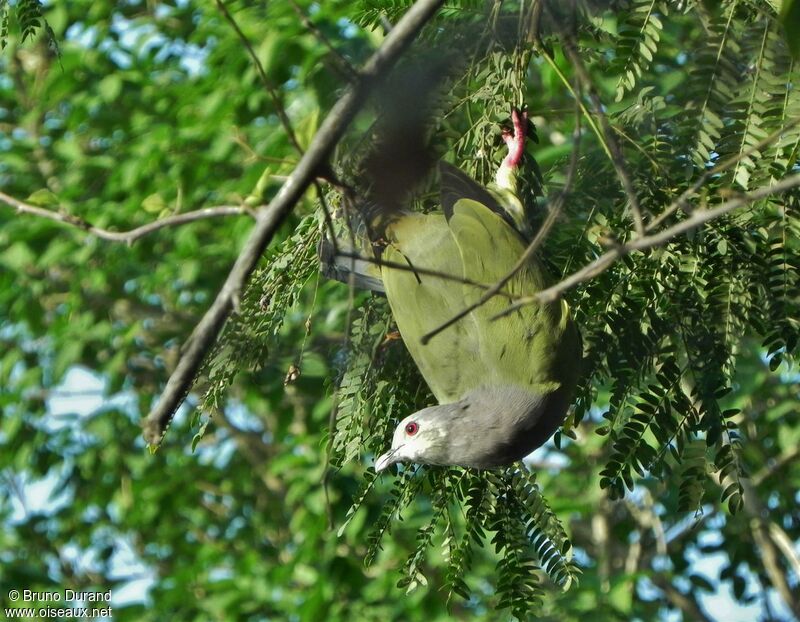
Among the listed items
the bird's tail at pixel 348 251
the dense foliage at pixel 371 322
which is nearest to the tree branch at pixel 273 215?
the dense foliage at pixel 371 322

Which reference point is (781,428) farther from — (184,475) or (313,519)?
(184,475)

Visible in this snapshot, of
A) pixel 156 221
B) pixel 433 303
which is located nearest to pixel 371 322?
pixel 433 303

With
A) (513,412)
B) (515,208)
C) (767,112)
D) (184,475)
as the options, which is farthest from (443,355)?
(184,475)

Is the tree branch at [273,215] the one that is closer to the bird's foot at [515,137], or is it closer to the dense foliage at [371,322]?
the dense foliage at [371,322]

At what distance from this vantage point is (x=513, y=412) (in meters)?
2.63

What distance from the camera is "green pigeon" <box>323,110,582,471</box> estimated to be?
2504 millimetres

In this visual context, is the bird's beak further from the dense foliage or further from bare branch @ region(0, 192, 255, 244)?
bare branch @ region(0, 192, 255, 244)

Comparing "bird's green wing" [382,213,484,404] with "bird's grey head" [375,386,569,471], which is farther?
"bird's green wing" [382,213,484,404]

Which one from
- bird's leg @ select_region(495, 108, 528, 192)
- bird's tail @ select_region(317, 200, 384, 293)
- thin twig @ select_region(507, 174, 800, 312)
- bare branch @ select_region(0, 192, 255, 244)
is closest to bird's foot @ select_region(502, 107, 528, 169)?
bird's leg @ select_region(495, 108, 528, 192)

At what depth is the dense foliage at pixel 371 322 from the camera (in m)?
2.25

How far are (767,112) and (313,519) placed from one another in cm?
453

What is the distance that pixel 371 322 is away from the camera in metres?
2.70

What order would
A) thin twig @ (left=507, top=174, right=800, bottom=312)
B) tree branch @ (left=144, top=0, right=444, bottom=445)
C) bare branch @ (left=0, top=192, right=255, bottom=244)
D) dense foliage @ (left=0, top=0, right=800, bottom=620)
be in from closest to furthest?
thin twig @ (left=507, top=174, right=800, bottom=312), tree branch @ (left=144, top=0, right=444, bottom=445), bare branch @ (left=0, top=192, right=255, bottom=244), dense foliage @ (left=0, top=0, right=800, bottom=620)

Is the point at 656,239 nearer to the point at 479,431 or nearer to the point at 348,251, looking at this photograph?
the point at 479,431
